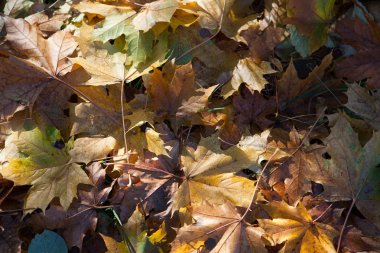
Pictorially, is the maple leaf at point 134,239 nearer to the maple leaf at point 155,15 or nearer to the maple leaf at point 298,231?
the maple leaf at point 298,231

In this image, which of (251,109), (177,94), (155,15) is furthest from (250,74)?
(155,15)

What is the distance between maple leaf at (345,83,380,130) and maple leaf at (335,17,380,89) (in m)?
0.05

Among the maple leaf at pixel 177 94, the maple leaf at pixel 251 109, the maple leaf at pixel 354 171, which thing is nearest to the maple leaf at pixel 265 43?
the maple leaf at pixel 251 109

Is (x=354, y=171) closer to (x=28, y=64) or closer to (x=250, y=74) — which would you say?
(x=250, y=74)

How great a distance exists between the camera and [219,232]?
3.43 ft

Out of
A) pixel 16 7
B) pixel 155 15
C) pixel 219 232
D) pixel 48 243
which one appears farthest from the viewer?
pixel 16 7

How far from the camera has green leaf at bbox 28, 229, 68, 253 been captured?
1.14m

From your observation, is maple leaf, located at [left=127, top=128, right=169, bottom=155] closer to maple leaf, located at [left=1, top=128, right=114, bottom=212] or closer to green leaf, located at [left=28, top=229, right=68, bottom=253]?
maple leaf, located at [left=1, top=128, right=114, bottom=212]

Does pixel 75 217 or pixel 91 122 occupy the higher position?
pixel 91 122

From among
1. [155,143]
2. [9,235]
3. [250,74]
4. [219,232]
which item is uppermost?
[250,74]

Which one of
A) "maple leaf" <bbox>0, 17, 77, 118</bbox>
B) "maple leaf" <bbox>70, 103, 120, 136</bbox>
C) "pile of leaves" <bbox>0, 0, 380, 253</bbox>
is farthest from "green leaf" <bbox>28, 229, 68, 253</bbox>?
"maple leaf" <bbox>0, 17, 77, 118</bbox>

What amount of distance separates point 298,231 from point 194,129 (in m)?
0.44

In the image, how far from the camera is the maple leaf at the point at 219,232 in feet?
3.38

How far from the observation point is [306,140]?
3.93ft
